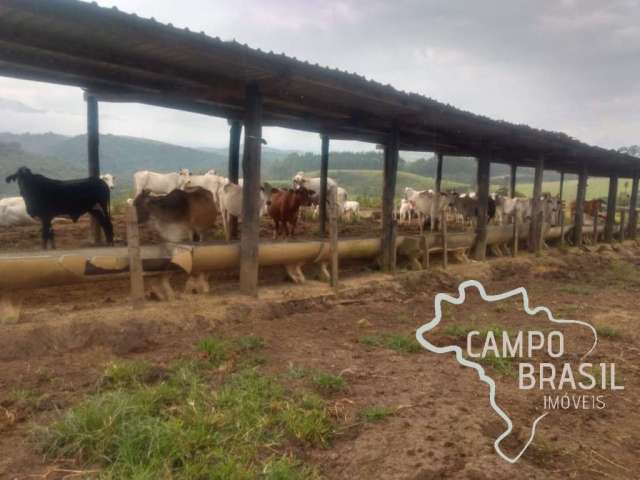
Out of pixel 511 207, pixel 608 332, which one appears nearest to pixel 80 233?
pixel 608 332

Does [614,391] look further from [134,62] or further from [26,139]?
[26,139]

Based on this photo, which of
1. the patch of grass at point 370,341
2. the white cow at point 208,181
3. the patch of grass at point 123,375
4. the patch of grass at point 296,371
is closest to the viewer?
the patch of grass at point 123,375

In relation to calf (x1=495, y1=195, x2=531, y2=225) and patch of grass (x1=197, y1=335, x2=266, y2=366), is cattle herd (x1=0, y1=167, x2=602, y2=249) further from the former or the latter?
patch of grass (x1=197, y1=335, x2=266, y2=366)

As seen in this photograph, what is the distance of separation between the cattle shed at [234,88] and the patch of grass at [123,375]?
295 centimetres

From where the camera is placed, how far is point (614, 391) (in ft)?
15.3

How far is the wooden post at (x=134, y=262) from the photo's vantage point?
602cm

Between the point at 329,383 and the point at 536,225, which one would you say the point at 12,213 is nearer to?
the point at 329,383

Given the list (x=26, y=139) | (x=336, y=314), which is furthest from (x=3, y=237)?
(x=26, y=139)

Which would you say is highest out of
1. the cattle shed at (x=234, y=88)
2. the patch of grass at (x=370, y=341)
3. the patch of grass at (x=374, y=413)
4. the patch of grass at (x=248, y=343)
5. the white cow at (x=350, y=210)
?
the cattle shed at (x=234, y=88)

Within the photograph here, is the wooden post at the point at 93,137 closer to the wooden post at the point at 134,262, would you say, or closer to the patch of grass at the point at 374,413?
the wooden post at the point at 134,262

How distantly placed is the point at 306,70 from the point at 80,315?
421cm

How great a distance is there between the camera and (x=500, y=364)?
203 inches

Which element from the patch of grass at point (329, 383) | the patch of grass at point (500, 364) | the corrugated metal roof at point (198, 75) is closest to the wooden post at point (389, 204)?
the corrugated metal roof at point (198, 75)

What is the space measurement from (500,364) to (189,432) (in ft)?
11.0
